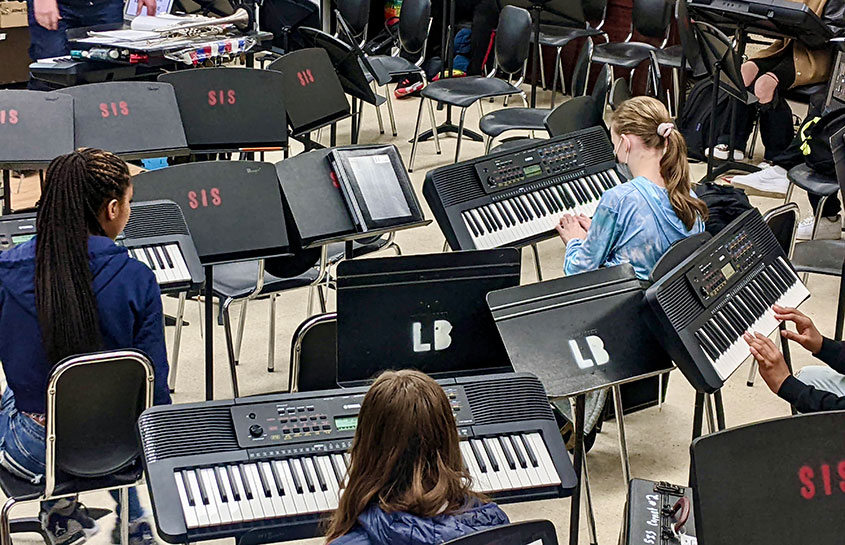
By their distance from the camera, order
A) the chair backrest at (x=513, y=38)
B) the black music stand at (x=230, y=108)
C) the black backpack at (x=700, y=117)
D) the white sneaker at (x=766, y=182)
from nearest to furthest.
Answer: the black music stand at (x=230, y=108)
the white sneaker at (x=766, y=182)
the chair backrest at (x=513, y=38)
the black backpack at (x=700, y=117)

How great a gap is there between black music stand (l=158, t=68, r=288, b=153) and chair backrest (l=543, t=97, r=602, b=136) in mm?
1210

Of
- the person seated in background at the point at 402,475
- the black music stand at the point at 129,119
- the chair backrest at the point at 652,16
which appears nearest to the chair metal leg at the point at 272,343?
the black music stand at the point at 129,119

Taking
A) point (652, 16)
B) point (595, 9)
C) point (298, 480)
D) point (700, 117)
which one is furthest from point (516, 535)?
point (595, 9)

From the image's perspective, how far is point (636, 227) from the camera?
3309 mm

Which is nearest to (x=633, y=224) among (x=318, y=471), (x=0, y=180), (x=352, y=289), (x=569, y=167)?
(x=569, y=167)

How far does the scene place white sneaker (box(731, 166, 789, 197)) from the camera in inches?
243

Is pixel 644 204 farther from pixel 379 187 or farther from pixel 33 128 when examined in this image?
pixel 33 128

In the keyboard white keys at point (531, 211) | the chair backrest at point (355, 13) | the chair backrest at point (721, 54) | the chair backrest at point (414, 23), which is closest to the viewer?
the keyboard white keys at point (531, 211)

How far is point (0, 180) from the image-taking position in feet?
19.2

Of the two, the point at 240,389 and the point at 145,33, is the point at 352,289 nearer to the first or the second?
the point at 240,389

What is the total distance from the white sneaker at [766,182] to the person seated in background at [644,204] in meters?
2.97

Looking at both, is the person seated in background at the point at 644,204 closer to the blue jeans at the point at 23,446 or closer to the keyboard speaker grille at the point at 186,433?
the keyboard speaker grille at the point at 186,433

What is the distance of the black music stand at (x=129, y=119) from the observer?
12.6 feet

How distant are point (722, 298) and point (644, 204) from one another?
1.95 ft
